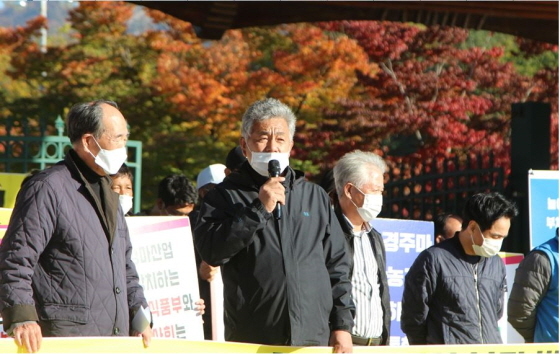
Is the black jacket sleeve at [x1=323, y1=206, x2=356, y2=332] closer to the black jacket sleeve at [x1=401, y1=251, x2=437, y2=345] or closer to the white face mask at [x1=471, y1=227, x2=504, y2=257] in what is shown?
the black jacket sleeve at [x1=401, y1=251, x2=437, y2=345]

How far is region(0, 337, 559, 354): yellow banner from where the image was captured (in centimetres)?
367

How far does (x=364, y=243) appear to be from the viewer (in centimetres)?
511

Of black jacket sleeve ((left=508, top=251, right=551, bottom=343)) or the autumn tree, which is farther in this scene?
the autumn tree

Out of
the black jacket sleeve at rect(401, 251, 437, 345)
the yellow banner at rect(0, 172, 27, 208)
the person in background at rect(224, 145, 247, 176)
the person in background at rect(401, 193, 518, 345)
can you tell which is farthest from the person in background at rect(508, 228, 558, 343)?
the yellow banner at rect(0, 172, 27, 208)

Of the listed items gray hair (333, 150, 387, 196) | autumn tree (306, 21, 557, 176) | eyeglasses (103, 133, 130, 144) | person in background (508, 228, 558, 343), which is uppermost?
autumn tree (306, 21, 557, 176)

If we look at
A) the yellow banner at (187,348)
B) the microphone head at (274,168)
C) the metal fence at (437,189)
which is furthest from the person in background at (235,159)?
the metal fence at (437,189)

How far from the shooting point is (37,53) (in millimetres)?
16062

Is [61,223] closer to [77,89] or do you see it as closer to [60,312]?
[60,312]

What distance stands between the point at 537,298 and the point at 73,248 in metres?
2.96

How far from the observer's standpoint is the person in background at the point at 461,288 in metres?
5.13

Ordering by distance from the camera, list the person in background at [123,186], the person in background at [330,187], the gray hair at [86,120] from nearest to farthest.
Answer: the gray hair at [86,120]
the person in background at [330,187]
the person in background at [123,186]

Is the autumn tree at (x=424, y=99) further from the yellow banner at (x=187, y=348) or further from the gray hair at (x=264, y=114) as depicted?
the yellow banner at (x=187, y=348)

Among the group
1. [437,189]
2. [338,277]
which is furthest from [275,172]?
[437,189]

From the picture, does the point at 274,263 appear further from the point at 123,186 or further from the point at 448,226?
the point at 448,226
